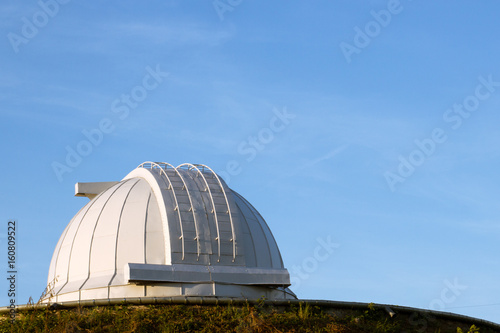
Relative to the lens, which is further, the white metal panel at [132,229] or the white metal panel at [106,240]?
the white metal panel at [106,240]

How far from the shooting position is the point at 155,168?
25312 millimetres

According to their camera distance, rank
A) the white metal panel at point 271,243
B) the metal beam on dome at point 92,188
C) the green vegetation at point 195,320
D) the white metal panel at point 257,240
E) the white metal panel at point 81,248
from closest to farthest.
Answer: the green vegetation at point 195,320 → the white metal panel at point 81,248 → the white metal panel at point 257,240 → the white metal panel at point 271,243 → the metal beam on dome at point 92,188

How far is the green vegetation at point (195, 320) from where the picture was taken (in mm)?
19906

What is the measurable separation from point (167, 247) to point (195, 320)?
9.15 feet

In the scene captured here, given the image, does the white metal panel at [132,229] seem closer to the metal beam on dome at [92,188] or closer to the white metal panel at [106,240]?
the white metal panel at [106,240]

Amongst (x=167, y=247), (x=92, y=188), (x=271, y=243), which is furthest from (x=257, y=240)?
(x=92, y=188)

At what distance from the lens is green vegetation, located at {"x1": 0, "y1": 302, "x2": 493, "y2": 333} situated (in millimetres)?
19906

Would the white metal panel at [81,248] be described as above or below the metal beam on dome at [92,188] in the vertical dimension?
below

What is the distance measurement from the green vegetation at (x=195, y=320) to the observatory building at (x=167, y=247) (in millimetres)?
1032

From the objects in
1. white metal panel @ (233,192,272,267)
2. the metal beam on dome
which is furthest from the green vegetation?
the metal beam on dome

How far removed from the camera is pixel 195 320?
799 inches

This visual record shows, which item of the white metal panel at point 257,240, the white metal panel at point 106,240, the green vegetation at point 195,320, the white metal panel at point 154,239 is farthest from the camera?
the white metal panel at point 257,240

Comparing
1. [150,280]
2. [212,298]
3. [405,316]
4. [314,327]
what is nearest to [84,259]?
[150,280]

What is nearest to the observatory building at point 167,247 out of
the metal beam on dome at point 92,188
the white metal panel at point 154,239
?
the white metal panel at point 154,239
